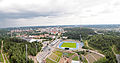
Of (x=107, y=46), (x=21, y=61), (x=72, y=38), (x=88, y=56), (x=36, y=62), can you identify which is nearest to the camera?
(x=21, y=61)

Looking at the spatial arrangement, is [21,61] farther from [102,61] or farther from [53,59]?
[102,61]

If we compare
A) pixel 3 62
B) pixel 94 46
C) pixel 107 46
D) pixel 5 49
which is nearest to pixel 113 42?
pixel 107 46

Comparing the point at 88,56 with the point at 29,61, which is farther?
the point at 88,56

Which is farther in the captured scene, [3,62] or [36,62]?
[36,62]

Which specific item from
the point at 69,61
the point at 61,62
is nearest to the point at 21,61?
the point at 61,62

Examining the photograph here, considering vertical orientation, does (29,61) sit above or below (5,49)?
below

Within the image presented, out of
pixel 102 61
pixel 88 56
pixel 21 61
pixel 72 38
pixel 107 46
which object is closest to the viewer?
pixel 21 61

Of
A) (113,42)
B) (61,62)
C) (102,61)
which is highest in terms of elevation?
(113,42)

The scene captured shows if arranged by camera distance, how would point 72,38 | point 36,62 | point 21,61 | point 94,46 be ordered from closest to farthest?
point 21,61 < point 36,62 < point 94,46 < point 72,38

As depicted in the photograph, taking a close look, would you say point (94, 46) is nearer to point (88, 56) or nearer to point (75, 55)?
point (88, 56)
